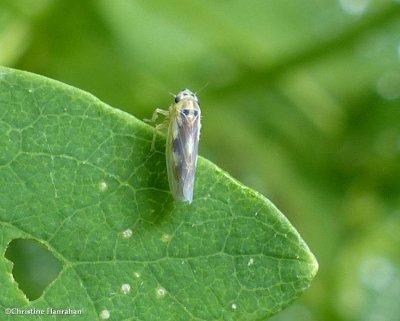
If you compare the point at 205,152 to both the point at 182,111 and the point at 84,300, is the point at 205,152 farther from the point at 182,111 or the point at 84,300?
the point at 84,300

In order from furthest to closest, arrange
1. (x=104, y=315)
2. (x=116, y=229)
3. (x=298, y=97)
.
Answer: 1. (x=298, y=97)
2. (x=116, y=229)
3. (x=104, y=315)

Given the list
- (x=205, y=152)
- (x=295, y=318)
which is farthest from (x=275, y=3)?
(x=295, y=318)

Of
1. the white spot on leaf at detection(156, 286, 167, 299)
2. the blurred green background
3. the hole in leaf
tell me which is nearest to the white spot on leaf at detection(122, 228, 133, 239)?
the white spot on leaf at detection(156, 286, 167, 299)

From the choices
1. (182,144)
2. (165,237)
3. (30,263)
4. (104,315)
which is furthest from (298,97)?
(104,315)

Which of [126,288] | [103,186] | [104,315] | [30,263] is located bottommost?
[30,263]

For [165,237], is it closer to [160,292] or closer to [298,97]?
[160,292]
